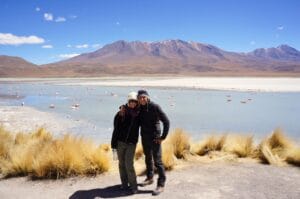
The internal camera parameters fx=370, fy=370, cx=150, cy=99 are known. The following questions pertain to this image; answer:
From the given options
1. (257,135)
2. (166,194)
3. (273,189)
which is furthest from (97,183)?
(257,135)

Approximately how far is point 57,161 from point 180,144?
2.35 metres

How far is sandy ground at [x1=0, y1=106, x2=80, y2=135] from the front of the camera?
11.2 m

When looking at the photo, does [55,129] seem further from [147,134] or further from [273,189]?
[273,189]

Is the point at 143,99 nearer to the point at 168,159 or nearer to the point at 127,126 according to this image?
the point at 127,126

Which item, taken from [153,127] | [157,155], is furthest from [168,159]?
[153,127]

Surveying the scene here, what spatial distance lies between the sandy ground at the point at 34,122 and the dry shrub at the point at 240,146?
5307 millimetres

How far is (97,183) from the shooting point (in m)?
5.38

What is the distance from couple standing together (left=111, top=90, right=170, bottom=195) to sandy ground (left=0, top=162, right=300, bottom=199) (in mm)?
310

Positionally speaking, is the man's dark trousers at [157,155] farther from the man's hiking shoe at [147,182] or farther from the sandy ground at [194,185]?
the man's hiking shoe at [147,182]

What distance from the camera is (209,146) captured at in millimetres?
7352

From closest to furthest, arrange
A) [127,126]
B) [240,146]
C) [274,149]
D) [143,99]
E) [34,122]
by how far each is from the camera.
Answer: [143,99] → [127,126] → [274,149] → [240,146] → [34,122]

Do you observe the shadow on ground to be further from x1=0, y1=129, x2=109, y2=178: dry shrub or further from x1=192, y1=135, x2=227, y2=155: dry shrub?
x1=192, y1=135, x2=227, y2=155: dry shrub

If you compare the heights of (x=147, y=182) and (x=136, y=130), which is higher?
(x=136, y=130)

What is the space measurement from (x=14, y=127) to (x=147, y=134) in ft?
25.8
